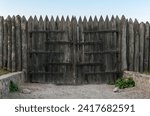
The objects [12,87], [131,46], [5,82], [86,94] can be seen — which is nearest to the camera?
[5,82]

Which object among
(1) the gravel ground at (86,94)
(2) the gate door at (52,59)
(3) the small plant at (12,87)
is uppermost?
(2) the gate door at (52,59)

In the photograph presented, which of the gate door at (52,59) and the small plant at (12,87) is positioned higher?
the gate door at (52,59)

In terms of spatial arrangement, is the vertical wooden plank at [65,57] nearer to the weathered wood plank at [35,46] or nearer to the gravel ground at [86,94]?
the weathered wood plank at [35,46]

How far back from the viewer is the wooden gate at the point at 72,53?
→ 16.7m

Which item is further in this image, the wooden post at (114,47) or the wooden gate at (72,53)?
the wooden post at (114,47)

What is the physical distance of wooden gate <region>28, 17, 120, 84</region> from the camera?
1672cm

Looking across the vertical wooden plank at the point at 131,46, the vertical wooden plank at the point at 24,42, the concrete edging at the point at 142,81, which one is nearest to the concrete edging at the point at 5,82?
the vertical wooden plank at the point at 24,42

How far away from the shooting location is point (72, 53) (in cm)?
1677

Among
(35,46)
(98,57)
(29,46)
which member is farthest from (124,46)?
(29,46)

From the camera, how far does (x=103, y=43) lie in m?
16.8

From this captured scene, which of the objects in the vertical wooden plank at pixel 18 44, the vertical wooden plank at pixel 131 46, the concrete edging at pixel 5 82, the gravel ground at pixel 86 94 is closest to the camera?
the concrete edging at pixel 5 82

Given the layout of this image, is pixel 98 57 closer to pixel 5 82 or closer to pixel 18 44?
pixel 18 44

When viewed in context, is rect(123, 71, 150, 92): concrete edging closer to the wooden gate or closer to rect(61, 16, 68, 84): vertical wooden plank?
the wooden gate

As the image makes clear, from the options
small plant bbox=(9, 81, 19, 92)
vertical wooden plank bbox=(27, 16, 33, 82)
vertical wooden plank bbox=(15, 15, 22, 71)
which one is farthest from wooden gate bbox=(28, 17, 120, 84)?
small plant bbox=(9, 81, 19, 92)
